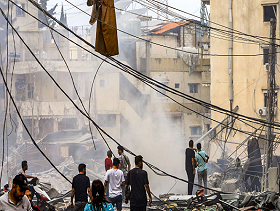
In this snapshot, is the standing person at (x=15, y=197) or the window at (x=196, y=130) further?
the window at (x=196, y=130)

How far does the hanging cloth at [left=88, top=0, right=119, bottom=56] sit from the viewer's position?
6.65m

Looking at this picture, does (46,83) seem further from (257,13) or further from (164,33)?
(257,13)

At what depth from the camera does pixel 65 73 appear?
125 feet

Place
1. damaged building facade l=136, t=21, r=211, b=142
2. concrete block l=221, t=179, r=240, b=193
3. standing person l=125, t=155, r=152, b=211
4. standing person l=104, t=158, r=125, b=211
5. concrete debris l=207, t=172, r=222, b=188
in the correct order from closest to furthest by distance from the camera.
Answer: standing person l=125, t=155, r=152, b=211
standing person l=104, t=158, r=125, b=211
concrete block l=221, t=179, r=240, b=193
concrete debris l=207, t=172, r=222, b=188
damaged building facade l=136, t=21, r=211, b=142

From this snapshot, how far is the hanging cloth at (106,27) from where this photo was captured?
21.8 feet

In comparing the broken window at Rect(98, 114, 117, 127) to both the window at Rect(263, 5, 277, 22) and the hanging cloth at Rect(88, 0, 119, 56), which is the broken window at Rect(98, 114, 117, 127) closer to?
the window at Rect(263, 5, 277, 22)

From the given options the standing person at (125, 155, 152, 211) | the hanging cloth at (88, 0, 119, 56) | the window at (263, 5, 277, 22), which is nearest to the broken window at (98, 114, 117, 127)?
the window at (263, 5, 277, 22)

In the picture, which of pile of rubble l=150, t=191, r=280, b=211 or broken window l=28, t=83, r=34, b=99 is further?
broken window l=28, t=83, r=34, b=99

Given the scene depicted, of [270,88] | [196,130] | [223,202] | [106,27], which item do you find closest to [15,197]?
[106,27]

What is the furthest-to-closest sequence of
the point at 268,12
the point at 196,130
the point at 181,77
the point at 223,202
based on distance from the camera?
the point at 196,130 → the point at 181,77 → the point at 268,12 → the point at 223,202

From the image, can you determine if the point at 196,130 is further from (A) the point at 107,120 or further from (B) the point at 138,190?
(B) the point at 138,190

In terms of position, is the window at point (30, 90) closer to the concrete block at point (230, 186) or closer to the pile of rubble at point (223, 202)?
the concrete block at point (230, 186)

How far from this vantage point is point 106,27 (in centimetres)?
667

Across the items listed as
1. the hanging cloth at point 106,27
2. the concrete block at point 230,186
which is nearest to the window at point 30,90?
the concrete block at point 230,186
